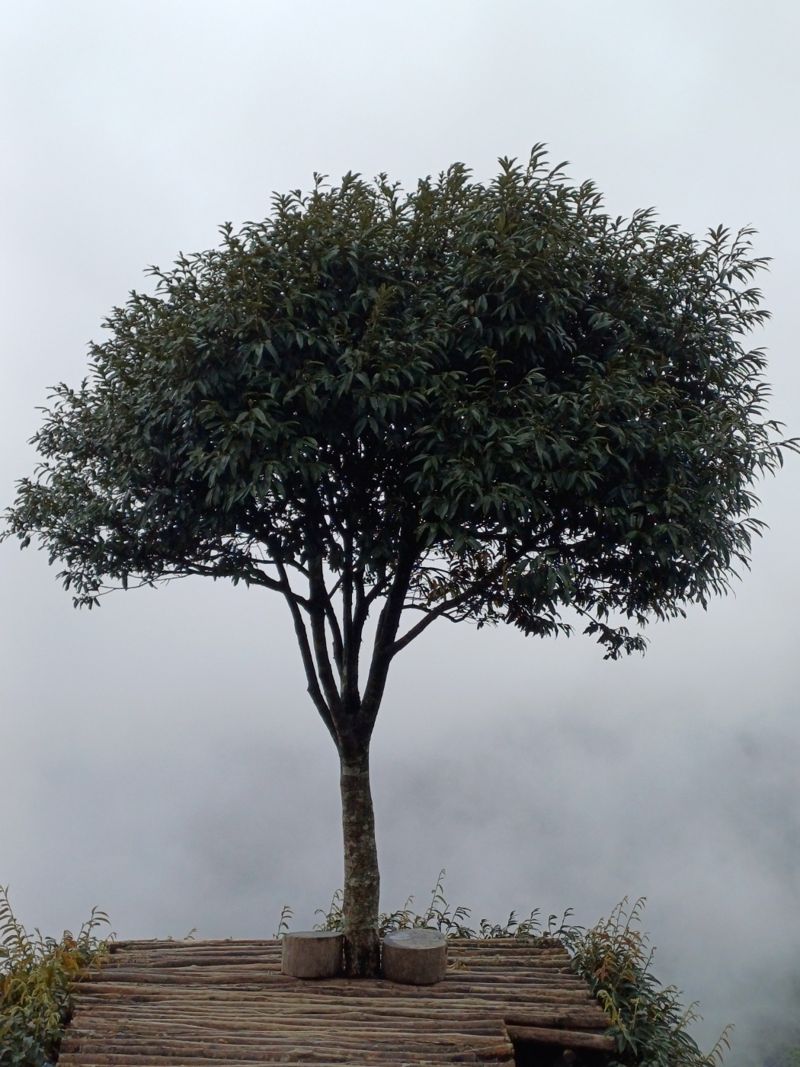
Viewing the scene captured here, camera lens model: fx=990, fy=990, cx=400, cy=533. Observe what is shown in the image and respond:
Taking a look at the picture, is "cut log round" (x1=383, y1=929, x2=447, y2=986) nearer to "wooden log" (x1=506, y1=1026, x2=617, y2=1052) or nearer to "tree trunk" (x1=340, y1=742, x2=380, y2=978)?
"tree trunk" (x1=340, y1=742, x2=380, y2=978)

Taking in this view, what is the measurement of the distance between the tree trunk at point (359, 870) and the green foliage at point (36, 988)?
7.09ft

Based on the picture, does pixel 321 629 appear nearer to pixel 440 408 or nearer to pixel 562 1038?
pixel 440 408

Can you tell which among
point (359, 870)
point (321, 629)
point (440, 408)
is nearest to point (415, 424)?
point (440, 408)

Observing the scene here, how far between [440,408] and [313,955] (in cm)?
455

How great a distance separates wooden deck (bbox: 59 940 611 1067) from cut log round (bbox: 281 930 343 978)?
9 cm

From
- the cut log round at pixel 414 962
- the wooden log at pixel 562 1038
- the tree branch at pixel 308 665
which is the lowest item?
the wooden log at pixel 562 1038

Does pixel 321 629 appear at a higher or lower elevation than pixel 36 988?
higher

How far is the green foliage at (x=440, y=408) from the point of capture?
22.8 ft

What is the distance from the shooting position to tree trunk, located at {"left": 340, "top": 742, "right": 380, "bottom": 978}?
8.20 meters

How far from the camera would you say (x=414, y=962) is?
26.0 ft

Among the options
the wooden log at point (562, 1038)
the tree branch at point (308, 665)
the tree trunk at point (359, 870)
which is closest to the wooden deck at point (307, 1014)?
the wooden log at point (562, 1038)

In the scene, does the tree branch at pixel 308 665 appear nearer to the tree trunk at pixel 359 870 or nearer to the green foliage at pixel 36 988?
the tree trunk at pixel 359 870

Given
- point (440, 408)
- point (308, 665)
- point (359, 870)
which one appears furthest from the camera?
point (308, 665)

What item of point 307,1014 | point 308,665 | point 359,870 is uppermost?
point 308,665
